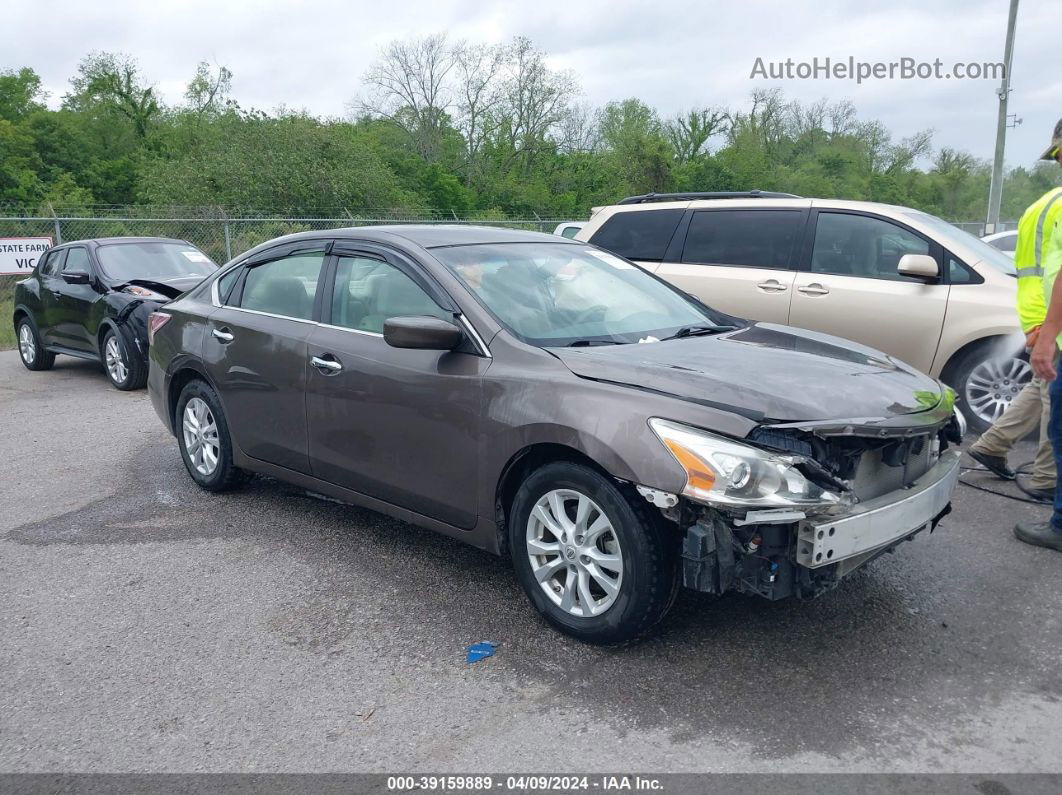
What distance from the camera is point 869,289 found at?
6.88 meters

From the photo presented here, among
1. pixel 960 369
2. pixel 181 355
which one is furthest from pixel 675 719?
pixel 960 369

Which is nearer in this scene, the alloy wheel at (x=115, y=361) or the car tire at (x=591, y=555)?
the car tire at (x=591, y=555)

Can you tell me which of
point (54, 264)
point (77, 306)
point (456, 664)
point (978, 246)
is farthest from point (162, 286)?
point (978, 246)

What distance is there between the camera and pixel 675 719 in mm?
2984

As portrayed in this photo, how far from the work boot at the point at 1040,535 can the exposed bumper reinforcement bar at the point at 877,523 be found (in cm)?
119

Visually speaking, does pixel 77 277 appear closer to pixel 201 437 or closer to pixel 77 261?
pixel 77 261

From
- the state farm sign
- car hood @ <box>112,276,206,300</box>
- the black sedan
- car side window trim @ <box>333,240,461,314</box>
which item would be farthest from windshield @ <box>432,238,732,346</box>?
the state farm sign

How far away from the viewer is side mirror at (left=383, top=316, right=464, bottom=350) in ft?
12.3

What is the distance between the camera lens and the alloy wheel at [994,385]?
6.43m

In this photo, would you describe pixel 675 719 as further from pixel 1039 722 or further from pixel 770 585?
pixel 1039 722

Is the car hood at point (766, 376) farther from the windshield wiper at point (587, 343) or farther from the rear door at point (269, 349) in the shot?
the rear door at point (269, 349)

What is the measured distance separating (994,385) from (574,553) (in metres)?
4.48

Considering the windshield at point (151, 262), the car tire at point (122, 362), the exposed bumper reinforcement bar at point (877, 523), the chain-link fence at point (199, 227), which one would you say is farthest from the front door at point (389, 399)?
the chain-link fence at point (199, 227)

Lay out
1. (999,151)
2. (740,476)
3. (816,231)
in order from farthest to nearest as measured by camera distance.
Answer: (999,151)
(816,231)
(740,476)
